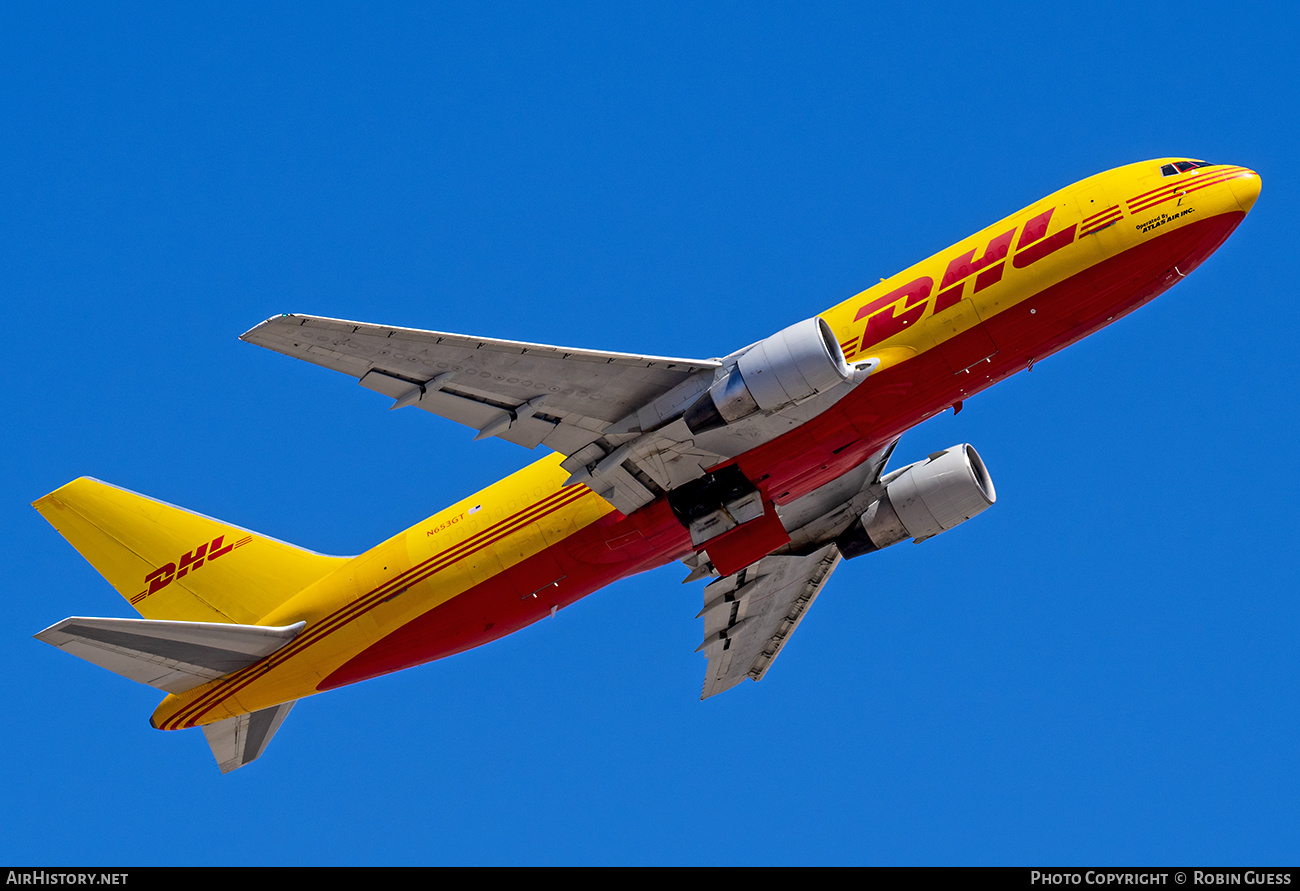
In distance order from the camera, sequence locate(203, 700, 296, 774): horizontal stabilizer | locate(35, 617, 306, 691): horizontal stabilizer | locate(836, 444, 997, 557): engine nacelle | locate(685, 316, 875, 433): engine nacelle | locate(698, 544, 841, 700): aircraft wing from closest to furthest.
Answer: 1. locate(685, 316, 875, 433): engine nacelle
2. locate(35, 617, 306, 691): horizontal stabilizer
3. locate(203, 700, 296, 774): horizontal stabilizer
4. locate(836, 444, 997, 557): engine nacelle
5. locate(698, 544, 841, 700): aircraft wing

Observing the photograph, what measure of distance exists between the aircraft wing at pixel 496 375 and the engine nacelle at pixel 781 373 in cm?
91

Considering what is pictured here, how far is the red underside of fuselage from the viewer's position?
31.9 meters

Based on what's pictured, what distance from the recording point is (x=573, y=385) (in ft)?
106

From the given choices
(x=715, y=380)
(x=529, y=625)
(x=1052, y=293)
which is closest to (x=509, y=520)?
(x=529, y=625)

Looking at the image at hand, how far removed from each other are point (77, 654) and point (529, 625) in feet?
36.1

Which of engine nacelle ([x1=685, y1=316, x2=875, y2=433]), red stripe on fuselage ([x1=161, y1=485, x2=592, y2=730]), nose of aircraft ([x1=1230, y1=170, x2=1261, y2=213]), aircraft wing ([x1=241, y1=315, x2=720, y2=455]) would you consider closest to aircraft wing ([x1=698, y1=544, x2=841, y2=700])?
red stripe on fuselage ([x1=161, y1=485, x2=592, y2=730])

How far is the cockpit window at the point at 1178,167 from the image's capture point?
32.2 metres

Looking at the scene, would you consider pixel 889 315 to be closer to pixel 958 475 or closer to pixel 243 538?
pixel 958 475

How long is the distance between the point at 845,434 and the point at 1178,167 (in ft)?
31.9

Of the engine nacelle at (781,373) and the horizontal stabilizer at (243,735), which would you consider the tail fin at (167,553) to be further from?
the engine nacelle at (781,373)

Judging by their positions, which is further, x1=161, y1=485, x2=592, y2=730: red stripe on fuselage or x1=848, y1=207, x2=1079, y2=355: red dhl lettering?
x1=161, y1=485, x2=592, y2=730: red stripe on fuselage

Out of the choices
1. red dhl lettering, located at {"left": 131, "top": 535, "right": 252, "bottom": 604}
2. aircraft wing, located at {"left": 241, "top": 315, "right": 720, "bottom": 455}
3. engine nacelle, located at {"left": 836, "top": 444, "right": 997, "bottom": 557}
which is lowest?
red dhl lettering, located at {"left": 131, "top": 535, "right": 252, "bottom": 604}

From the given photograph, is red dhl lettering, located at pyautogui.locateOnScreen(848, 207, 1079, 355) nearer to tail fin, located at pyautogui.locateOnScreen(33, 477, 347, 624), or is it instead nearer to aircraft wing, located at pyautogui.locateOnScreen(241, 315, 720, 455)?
aircraft wing, located at pyautogui.locateOnScreen(241, 315, 720, 455)

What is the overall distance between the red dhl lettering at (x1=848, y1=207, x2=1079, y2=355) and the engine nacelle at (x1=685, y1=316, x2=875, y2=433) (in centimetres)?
141
